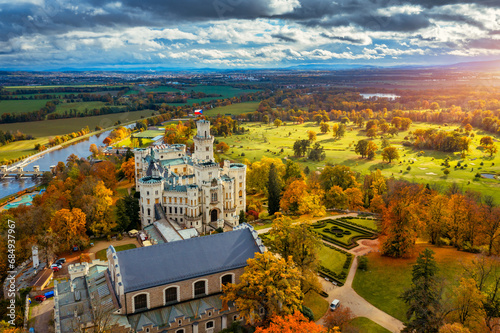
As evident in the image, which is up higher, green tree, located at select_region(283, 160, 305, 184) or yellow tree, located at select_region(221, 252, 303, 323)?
yellow tree, located at select_region(221, 252, 303, 323)

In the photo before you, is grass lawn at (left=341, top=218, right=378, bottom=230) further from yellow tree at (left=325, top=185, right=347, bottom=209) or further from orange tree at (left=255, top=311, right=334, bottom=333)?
orange tree at (left=255, top=311, right=334, bottom=333)

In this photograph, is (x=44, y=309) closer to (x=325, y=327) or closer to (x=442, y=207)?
(x=325, y=327)

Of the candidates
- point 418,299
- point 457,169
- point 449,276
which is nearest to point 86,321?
point 418,299

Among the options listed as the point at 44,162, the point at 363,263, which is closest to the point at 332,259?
the point at 363,263

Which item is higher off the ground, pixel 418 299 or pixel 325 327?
pixel 418 299

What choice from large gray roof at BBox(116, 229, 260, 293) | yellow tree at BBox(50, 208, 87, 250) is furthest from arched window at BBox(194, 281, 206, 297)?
yellow tree at BBox(50, 208, 87, 250)

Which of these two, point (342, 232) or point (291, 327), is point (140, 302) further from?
point (342, 232)
